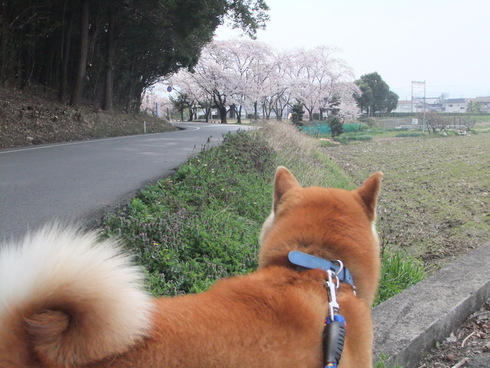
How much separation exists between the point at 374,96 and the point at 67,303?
74311 mm

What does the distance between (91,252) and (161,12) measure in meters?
22.4

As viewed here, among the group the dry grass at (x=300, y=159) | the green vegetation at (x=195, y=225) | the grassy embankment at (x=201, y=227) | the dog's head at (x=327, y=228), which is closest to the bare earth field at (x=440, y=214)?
the grassy embankment at (x=201, y=227)

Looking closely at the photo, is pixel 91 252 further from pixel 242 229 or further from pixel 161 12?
pixel 161 12

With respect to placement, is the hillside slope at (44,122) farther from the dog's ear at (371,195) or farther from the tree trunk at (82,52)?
the dog's ear at (371,195)

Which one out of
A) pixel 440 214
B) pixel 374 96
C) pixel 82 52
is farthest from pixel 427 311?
pixel 374 96

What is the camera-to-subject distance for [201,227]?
4777 mm

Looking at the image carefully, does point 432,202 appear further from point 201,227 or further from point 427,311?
point 427,311

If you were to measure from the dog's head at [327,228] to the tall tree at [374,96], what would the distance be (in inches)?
2610

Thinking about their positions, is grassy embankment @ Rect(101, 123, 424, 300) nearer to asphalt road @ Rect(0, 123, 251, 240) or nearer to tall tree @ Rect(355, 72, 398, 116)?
asphalt road @ Rect(0, 123, 251, 240)

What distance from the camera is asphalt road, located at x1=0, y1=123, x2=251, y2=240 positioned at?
16.8 ft

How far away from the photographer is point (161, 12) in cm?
2178

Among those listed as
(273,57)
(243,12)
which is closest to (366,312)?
(243,12)

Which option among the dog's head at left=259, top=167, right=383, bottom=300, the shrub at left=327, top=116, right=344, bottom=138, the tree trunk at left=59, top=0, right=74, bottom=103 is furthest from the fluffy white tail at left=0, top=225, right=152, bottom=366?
the shrub at left=327, top=116, right=344, bottom=138

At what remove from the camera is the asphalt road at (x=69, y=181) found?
513cm
